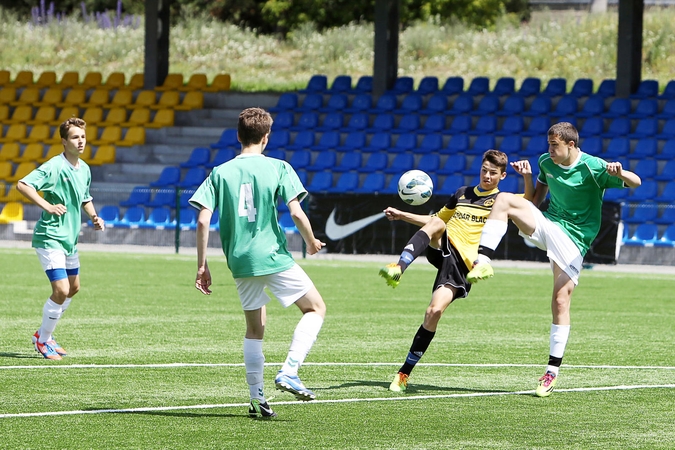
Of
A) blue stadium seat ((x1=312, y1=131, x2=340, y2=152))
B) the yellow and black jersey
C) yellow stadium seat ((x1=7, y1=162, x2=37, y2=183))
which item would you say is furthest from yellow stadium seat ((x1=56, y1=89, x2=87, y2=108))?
the yellow and black jersey

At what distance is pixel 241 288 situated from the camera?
260 inches

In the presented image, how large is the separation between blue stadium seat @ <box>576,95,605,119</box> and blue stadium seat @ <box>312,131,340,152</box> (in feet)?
19.4

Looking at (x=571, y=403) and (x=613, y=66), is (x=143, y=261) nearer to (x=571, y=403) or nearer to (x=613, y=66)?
(x=571, y=403)

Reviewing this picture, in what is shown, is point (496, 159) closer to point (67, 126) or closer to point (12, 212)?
point (67, 126)

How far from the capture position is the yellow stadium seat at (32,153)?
93.9ft

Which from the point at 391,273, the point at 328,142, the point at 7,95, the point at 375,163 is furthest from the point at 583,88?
the point at 391,273

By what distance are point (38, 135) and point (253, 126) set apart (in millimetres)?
24503

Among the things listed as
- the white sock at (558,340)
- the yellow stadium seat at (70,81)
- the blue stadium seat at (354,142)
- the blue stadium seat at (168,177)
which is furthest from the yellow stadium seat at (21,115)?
the white sock at (558,340)

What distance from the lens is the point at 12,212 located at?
84.9 ft

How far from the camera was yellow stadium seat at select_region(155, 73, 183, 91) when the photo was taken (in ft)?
102

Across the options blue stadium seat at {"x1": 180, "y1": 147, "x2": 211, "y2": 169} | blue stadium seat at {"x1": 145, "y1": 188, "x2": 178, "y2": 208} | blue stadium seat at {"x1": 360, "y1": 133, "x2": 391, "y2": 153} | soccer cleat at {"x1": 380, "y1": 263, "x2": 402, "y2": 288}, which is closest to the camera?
soccer cleat at {"x1": 380, "y1": 263, "x2": 402, "y2": 288}

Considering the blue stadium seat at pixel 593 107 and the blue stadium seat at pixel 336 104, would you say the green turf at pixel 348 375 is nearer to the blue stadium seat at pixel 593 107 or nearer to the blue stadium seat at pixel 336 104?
the blue stadium seat at pixel 593 107

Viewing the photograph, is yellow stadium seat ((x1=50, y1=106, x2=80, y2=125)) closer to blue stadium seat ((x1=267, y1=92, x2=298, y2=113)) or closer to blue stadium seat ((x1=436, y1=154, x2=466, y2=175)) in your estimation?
blue stadium seat ((x1=267, y1=92, x2=298, y2=113))

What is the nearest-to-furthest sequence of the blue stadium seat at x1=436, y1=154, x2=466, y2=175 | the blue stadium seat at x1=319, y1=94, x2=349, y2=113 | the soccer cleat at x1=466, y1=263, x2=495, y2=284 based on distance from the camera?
the soccer cleat at x1=466, y1=263, x2=495, y2=284 < the blue stadium seat at x1=436, y1=154, x2=466, y2=175 < the blue stadium seat at x1=319, y1=94, x2=349, y2=113
